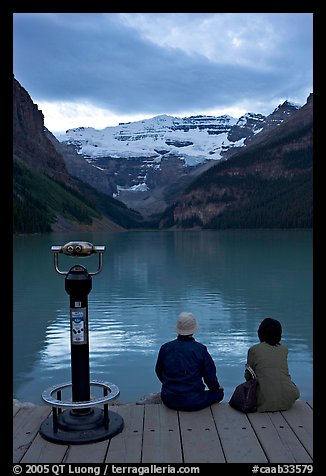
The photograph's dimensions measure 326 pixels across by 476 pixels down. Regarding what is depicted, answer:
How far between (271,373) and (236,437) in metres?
1.11

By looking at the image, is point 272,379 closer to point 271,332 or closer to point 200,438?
point 271,332

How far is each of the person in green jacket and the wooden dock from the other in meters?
0.12

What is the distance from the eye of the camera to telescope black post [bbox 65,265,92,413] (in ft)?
18.1

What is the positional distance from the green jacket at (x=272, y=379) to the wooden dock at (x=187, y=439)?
0.36 ft

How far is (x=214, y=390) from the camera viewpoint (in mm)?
6207

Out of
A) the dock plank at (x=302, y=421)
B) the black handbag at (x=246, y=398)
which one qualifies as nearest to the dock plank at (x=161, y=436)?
the black handbag at (x=246, y=398)

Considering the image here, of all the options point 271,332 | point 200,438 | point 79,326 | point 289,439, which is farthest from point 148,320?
point 289,439

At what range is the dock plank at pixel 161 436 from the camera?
4816mm

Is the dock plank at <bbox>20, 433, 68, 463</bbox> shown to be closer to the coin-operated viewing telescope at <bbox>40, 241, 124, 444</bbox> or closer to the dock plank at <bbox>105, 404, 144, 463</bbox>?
the coin-operated viewing telescope at <bbox>40, 241, 124, 444</bbox>

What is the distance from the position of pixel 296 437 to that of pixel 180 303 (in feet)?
64.3

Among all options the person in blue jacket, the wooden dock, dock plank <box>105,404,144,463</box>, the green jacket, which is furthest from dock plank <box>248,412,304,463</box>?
dock plank <box>105,404,144,463</box>

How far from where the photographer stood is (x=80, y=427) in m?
5.40

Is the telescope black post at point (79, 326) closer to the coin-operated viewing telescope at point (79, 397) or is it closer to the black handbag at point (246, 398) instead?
the coin-operated viewing telescope at point (79, 397)
